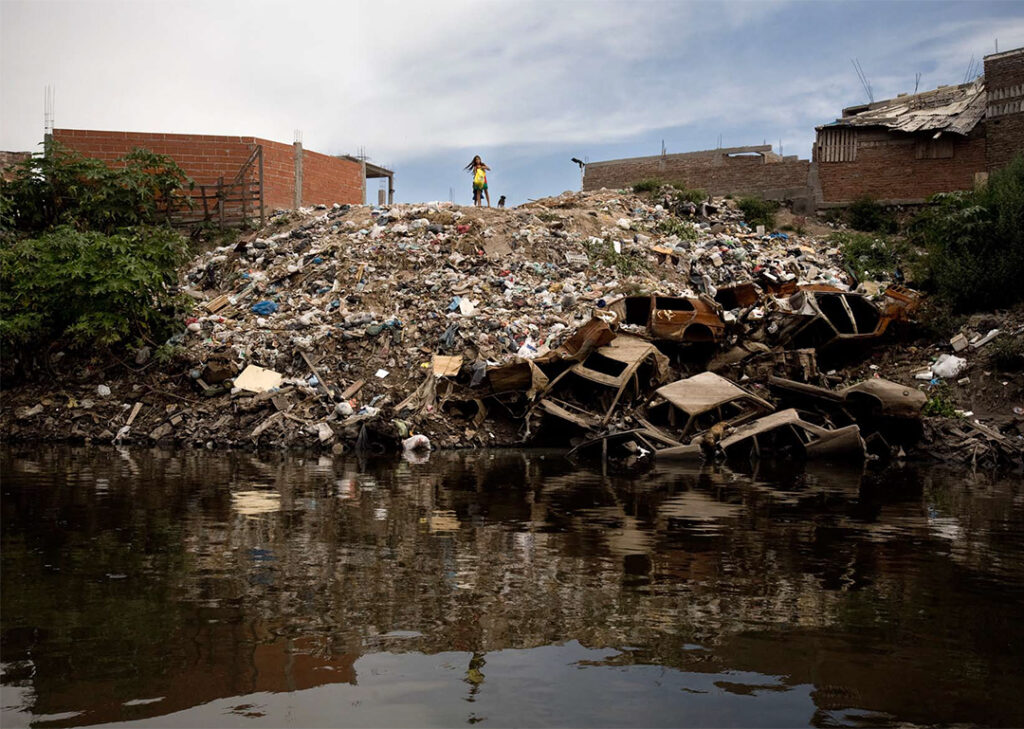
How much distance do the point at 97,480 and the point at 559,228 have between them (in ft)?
39.1

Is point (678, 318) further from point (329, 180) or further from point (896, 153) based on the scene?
point (329, 180)

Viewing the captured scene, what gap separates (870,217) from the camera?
19.8m

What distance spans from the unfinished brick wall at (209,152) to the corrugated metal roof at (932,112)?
43.4 ft

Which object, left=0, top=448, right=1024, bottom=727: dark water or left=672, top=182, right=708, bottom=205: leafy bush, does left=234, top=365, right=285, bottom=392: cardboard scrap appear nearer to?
left=0, top=448, right=1024, bottom=727: dark water

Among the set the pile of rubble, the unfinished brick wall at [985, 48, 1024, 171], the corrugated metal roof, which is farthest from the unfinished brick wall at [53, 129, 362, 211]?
the unfinished brick wall at [985, 48, 1024, 171]

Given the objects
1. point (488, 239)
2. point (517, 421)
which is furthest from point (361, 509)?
point (488, 239)

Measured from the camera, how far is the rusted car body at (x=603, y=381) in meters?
11.7

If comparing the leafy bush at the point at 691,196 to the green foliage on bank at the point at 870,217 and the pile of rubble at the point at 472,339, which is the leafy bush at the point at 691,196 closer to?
the pile of rubble at the point at 472,339

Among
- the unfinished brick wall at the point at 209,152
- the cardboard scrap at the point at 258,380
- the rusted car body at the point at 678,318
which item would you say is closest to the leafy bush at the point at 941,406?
the rusted car body at the point at 678,318

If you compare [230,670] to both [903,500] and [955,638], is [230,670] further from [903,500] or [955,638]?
[903,500]

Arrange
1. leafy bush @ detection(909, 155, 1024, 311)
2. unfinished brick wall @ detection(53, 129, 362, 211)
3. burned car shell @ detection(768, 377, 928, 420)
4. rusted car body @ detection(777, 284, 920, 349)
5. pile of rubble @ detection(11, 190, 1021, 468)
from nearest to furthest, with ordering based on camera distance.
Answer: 1. burned car shell @ detection(768, 377, 928, 420)
2. pile of rubble @ detection(11, 190, 1021, 468)
3. rusted car body @ detection(777, 284, 920, 349)
4. leafy bush @ detection(909, 155, 1024, 311)
5. unfinished brick wall @ detection(53, 129, 362, 211)

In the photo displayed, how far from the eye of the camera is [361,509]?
6.86m

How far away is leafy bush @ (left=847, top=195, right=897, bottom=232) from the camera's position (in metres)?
19.5

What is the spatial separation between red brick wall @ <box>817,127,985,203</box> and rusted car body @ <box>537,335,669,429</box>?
1077 centimetres
